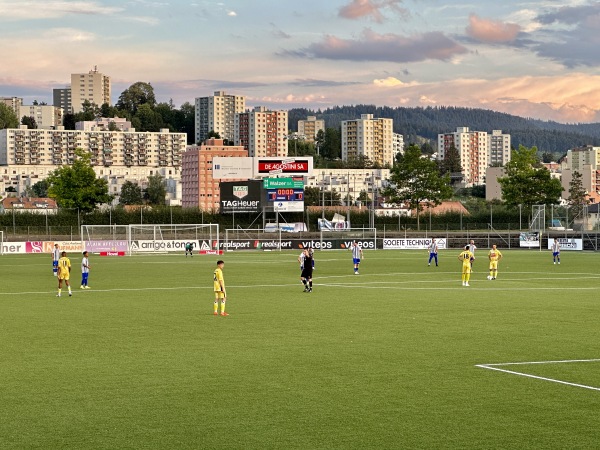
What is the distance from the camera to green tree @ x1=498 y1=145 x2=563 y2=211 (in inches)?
4555

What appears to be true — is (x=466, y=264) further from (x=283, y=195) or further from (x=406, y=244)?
(x=283, y=195)

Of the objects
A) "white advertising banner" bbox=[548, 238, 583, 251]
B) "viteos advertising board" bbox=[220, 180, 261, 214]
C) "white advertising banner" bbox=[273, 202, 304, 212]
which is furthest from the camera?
"viteos advertising board" bbox=[220, 180, 261, 214]

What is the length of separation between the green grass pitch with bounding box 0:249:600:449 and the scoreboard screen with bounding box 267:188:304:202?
6764 centimetres

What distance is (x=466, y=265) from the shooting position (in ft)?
137

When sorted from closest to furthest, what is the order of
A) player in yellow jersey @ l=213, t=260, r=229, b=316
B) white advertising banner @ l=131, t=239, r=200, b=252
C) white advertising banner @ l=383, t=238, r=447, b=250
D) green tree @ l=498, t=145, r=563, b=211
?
player in yellow jersey @ l=213, t=260, r=229, b=316 < white advertising banner @ l=131, t=239, r=200, b=252 < white advertising banner @ l=383, t=238, r=447, b=250 < green tree @ l=498, t=145, r=563, b=211

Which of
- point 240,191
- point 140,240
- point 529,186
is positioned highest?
point 529,186

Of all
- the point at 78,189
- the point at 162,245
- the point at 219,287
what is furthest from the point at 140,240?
the point at 219,287

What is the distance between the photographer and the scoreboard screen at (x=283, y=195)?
343 feet

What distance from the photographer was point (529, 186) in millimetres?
115938

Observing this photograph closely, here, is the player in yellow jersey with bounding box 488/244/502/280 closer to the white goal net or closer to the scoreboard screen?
the white goal net

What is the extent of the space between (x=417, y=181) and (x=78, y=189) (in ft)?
144

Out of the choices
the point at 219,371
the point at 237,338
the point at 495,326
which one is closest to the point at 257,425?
the point at 219,371

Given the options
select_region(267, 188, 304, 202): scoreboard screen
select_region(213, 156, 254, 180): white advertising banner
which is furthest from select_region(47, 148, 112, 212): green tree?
select_region(267, 188, 304, 202): scoreboard screen

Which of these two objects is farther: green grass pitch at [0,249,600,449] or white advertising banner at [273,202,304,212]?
white advertising banner at [273,202,304,212]
